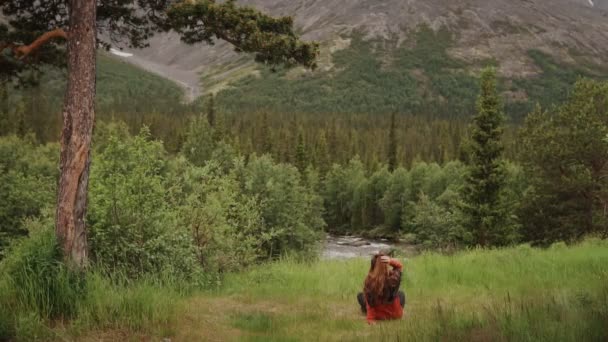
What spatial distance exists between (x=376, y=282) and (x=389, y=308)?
473mm

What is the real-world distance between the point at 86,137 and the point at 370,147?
13002cm

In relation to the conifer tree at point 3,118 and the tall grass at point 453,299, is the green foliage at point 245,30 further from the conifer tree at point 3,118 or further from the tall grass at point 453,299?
the conifer tree at point 3,118

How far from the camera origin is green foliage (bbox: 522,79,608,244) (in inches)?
1511

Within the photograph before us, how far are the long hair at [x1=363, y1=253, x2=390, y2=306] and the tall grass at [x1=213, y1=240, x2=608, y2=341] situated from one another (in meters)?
0.46

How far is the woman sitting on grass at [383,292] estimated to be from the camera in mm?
8859

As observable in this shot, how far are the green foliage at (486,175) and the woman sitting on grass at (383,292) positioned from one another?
28306 mm

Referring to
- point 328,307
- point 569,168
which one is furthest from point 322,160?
point 328,307

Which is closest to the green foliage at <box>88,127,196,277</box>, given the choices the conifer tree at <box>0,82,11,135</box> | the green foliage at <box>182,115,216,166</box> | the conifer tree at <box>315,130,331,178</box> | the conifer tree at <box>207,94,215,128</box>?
the green foliage at <box>182,115,216,166</box>

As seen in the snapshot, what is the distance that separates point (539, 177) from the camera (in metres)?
41.8

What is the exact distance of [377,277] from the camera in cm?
918

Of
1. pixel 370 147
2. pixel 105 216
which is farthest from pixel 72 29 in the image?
pixel 370 147

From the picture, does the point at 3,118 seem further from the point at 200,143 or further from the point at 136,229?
the point at 136,229

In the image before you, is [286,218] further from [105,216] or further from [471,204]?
[105,216]

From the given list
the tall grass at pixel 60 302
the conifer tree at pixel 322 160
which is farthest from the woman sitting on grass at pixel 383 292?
the conifer tree at pixel 322 160
